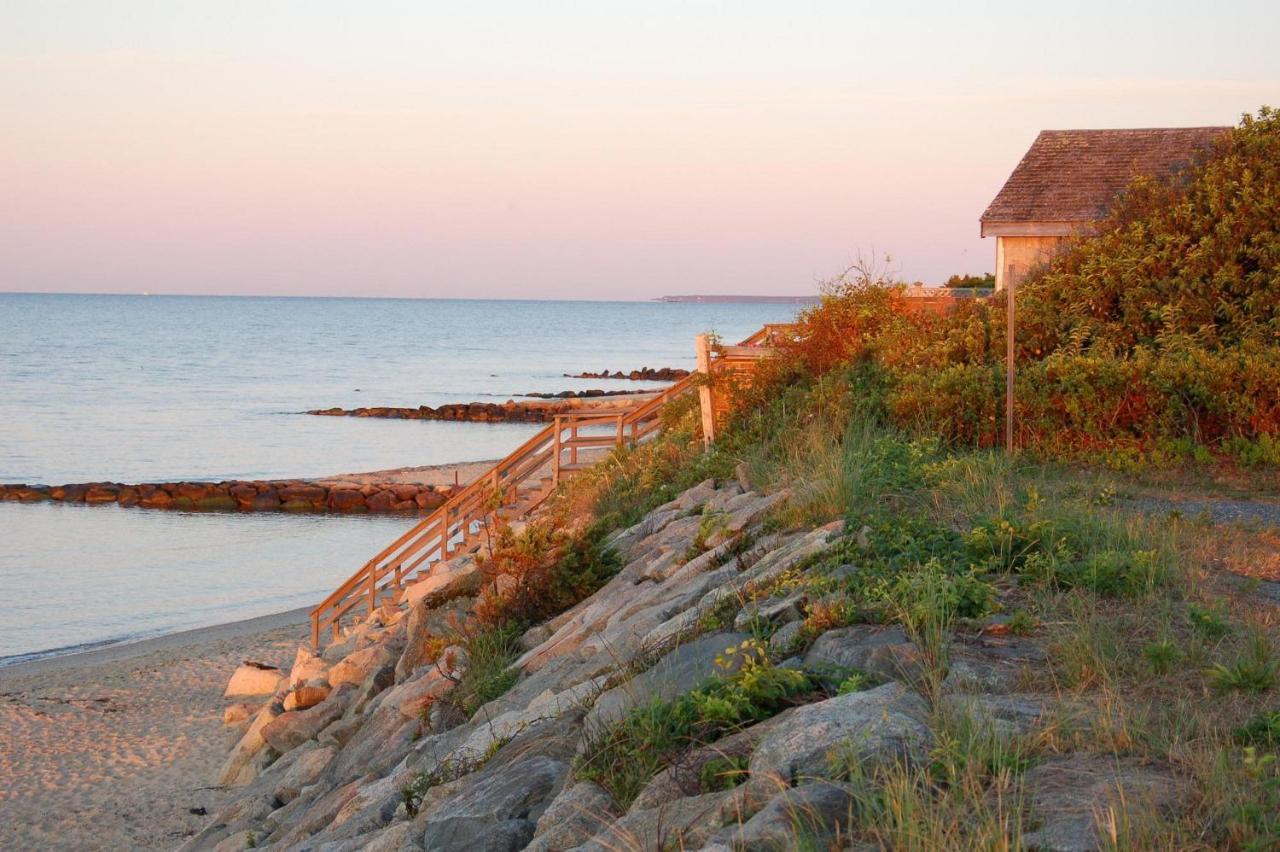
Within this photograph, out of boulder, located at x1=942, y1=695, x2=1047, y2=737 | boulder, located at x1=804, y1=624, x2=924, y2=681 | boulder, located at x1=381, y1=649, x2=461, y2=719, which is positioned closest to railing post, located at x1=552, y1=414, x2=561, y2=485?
boulder, located at x1=381, y1=649, x2=461, y2=719

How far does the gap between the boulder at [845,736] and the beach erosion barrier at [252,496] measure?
1275 inches

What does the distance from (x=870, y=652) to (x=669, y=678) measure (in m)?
1.00

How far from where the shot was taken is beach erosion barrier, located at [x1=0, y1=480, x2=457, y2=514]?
123 feet

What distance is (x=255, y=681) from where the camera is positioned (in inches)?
703

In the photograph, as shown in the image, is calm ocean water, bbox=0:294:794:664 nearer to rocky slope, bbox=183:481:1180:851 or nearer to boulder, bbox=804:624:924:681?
rocky slope, bbox=183:481:1180:851

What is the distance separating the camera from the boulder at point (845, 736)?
4625 millimetres

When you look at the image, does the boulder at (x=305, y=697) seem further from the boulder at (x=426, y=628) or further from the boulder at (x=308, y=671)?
the boulder at (x=426, y=628)

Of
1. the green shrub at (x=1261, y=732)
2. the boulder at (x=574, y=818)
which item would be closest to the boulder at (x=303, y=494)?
the boulder at (x=574, y=818)

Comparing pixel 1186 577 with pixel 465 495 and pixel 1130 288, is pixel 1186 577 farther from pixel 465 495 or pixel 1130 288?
pixel 465 495

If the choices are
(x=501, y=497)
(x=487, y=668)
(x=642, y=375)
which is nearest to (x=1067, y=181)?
(x=501, y=497)

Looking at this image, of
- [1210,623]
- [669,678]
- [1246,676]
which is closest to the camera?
[1246,676]

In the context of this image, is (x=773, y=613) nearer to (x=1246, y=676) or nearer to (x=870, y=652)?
(x=870, y=652)

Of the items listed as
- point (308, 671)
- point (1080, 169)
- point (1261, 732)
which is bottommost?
point (308, 671)

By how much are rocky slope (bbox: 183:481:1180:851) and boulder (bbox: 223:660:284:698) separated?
192 inches
